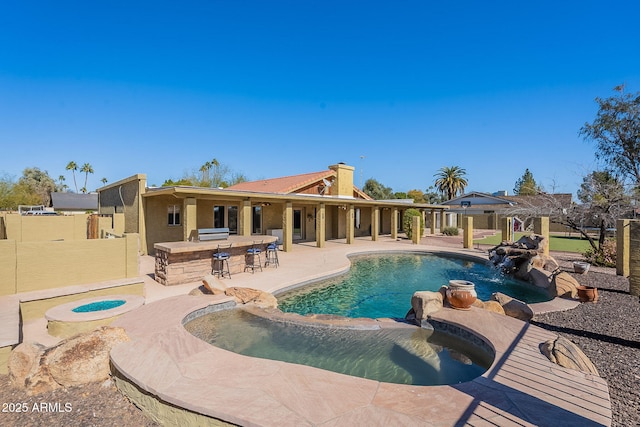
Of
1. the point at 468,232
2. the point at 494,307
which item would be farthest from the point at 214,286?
the point at 468,232

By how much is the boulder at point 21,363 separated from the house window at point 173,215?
11.7 m

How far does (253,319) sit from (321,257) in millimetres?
7869

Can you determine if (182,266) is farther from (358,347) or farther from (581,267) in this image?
(581,267)

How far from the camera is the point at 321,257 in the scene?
14516mm

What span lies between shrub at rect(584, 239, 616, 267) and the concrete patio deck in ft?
34.8

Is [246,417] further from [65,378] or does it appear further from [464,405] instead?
[65,378]

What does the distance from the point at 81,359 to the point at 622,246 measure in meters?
15.7

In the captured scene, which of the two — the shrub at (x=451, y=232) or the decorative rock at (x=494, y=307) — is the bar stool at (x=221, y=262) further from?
the shrub at (x=451, y=232)

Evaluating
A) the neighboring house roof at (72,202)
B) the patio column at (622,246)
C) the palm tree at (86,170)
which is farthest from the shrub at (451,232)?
the palm tree at (86,170)

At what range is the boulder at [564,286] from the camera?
800 centimetres

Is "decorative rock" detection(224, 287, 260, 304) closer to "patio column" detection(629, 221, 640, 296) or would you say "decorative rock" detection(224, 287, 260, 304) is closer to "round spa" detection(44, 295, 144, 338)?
"round spa" detection(44, 295, 144, 338)

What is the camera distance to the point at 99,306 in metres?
6.45

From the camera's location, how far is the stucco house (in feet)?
45.6

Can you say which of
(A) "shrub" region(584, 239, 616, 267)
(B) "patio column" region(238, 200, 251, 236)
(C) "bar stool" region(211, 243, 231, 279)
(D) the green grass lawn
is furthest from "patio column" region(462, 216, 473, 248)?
(C) "bar stool" region(211, 243, 231, 279)
